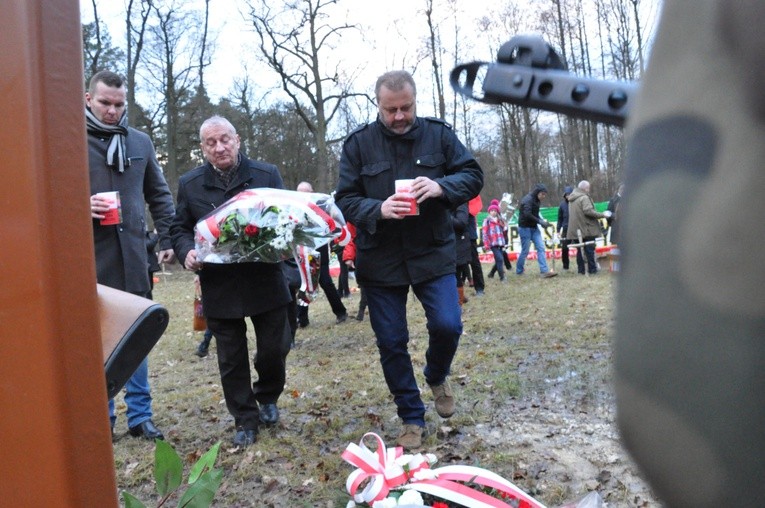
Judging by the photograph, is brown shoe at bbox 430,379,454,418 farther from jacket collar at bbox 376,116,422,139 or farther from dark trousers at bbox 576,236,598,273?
dark trousers at bbox 576,236,598,273

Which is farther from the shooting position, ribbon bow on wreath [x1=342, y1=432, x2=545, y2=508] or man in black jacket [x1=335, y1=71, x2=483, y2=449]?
man in black jacket [x1=335, y1=71, x2=483, y2=449]

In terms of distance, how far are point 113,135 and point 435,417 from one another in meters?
2.65

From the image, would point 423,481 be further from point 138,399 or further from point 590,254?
point 590,254

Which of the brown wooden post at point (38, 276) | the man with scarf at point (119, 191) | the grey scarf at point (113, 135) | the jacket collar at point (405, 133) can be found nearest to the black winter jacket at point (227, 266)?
the man with scarf at point (119, 191)

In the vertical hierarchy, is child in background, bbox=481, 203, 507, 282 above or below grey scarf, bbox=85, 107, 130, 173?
below

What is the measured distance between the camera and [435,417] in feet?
15.3

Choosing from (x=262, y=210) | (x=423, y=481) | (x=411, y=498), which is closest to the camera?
(x=411, y=498)

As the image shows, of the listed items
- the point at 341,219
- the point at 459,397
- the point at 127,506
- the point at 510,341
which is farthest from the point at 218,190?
the point at 510,341

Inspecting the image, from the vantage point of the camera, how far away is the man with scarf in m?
4.28

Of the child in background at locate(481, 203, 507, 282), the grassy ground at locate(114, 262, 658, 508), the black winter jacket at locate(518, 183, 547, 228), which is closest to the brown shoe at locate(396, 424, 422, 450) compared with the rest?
the grassy ground at locate(114, 262, 658, 508)

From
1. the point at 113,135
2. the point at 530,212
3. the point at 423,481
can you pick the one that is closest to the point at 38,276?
the point at 423,481

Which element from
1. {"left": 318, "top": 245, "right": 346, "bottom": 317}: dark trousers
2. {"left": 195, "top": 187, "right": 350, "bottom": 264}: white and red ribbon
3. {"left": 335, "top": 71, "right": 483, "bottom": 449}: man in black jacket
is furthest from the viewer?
{"left": 318, "top": 245, "right": 346, "bottom": 317}: dark trousers

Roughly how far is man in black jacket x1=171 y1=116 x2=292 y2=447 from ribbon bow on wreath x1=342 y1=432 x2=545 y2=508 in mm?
1562

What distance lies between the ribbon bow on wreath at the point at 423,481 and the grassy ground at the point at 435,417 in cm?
28
